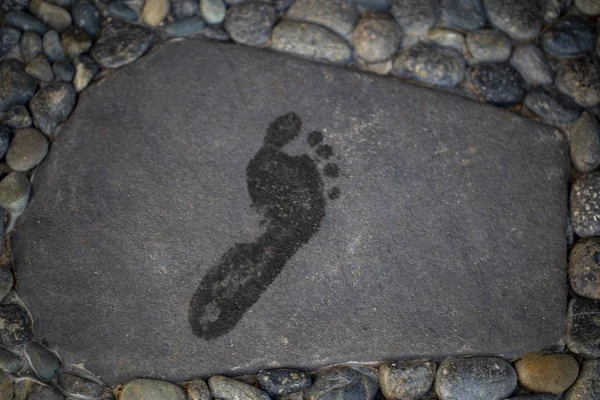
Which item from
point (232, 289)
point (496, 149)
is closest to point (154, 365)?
point (232, 289)

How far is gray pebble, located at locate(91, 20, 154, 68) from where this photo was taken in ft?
9.20

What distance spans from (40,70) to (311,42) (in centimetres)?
119

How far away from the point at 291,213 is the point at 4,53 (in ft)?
4.81

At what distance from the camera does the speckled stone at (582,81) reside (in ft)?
9.25

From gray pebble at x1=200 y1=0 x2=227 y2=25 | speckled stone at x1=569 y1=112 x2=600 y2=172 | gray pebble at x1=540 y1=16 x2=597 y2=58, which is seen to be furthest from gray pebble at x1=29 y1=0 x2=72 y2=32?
speckled stone at x1=569 y1=112 x2=600 y2=172

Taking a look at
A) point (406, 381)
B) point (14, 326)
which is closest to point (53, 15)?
point (14, 326)

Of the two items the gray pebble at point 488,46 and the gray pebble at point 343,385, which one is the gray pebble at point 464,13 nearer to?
the gray pebble at point 488,46

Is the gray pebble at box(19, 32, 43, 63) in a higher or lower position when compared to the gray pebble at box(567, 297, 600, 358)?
higher

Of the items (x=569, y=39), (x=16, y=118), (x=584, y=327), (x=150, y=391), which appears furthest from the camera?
(x=569, y=39)

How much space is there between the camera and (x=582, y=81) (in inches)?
111

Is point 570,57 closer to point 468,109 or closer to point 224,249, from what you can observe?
point 468,109

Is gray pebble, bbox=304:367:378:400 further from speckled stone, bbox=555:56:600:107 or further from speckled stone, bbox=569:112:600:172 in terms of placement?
speckled stone, bbox=555:56:600:107

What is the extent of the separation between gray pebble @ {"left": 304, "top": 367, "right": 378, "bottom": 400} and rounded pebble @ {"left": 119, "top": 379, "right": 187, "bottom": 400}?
0.52 metres

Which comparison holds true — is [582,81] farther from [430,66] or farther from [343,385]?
[343,385]
